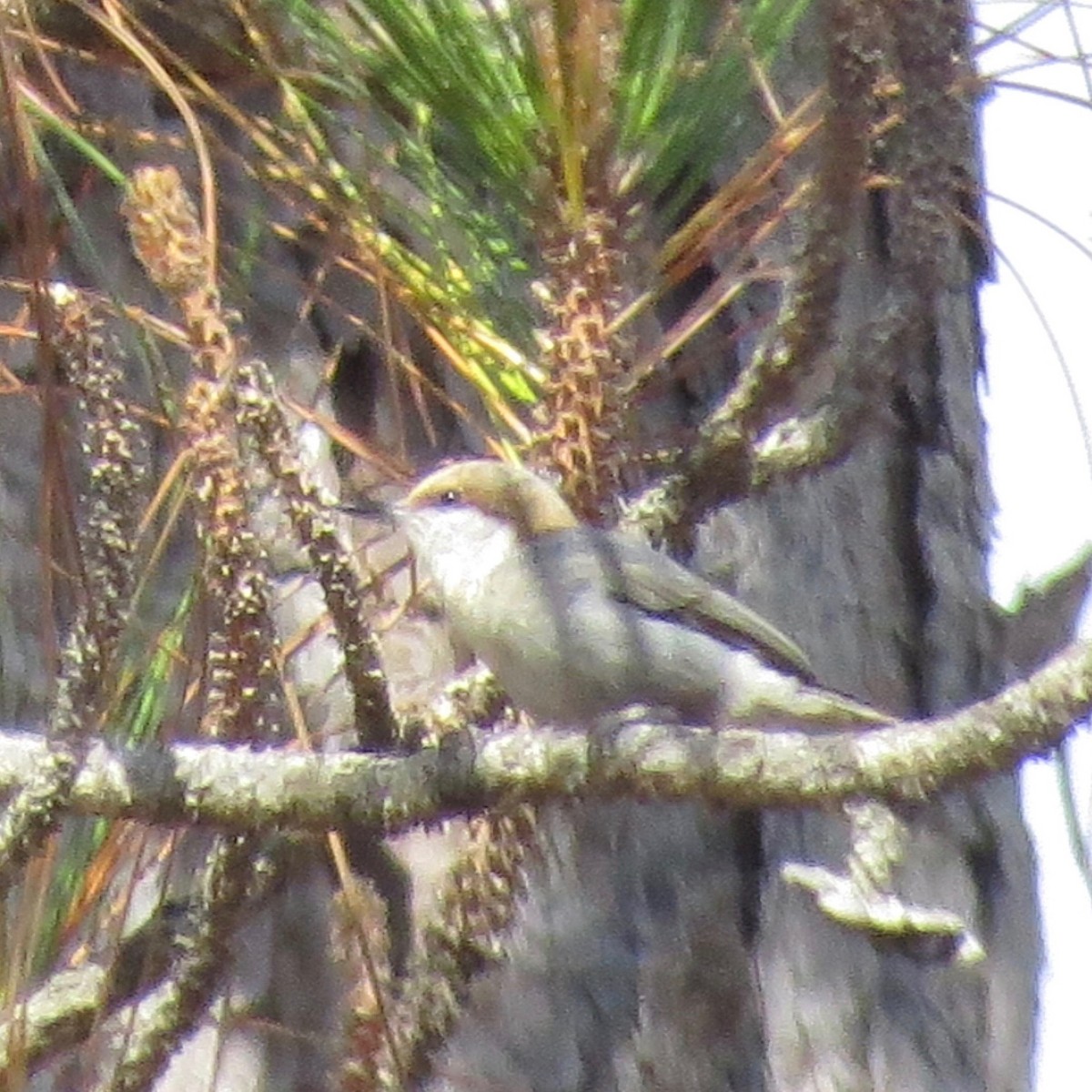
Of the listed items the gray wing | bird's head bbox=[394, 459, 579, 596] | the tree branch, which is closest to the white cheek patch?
bird's head bbox=[394, 459, 579, 596]

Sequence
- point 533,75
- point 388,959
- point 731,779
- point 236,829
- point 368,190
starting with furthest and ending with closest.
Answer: point 388,959, point 368,190, point 533,75, point 236,829, point 731,779

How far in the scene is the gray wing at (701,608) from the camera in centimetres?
178

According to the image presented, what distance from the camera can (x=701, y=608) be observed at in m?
1.88

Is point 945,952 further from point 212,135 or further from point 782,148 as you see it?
point 212,135

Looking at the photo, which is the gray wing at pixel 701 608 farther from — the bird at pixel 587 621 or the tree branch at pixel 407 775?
the tree branch at pixel 407 775

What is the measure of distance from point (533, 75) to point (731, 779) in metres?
0.59

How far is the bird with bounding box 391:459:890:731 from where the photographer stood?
1781mm

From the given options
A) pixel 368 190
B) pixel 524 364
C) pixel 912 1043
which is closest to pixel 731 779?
pixel 524 364

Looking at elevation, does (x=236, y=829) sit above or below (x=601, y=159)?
below

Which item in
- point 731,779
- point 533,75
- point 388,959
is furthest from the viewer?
point 388,959

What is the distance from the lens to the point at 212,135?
167cm

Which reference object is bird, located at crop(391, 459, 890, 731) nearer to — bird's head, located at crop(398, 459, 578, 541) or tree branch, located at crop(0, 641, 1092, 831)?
bird's head, located at crop(398, 459, 578, 541)

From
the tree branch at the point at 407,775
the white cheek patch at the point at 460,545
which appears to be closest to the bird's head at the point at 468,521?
the white cheek patch at the point at 460,545

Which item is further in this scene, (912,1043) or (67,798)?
(912,1043)
